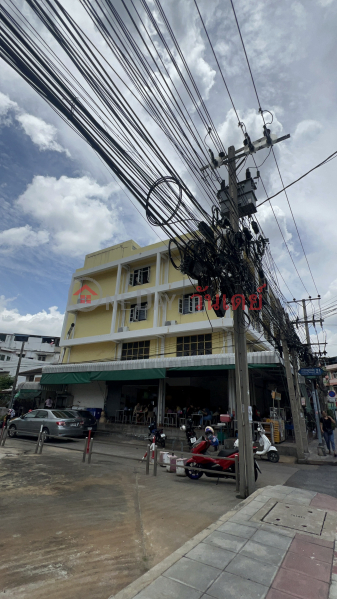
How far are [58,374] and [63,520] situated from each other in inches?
612

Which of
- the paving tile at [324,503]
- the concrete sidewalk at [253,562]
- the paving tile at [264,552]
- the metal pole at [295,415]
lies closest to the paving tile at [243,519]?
the concrete sidewalk at [253,562]

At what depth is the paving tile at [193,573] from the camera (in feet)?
9.36

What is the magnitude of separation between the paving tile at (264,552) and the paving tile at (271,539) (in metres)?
0.09

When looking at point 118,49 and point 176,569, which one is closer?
point 176,569

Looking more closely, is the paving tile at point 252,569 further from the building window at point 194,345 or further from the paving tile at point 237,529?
the building window at point 194,345

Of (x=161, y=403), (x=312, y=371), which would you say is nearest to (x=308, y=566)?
(x=312, y=371)

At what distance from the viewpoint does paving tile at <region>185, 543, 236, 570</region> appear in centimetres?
323

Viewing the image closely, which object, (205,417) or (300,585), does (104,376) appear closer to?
(205,417)

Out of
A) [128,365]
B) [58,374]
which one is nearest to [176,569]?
[128,365]

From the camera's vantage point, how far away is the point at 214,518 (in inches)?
195

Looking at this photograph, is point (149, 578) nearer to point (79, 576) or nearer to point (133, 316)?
point (79, 576)

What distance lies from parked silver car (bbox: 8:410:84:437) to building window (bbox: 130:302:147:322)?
25.2 ft

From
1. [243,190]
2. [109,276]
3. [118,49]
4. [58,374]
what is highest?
[109,276]

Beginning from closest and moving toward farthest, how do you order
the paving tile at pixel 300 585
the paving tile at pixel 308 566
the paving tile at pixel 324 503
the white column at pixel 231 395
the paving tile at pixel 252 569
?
the paving tile at pixel 300 585 < the paving tile at pixel 252 569 < the paving tile at pixel 308 566 < the paving tile at pixel 324 503 < the white column at pixel 231 395
